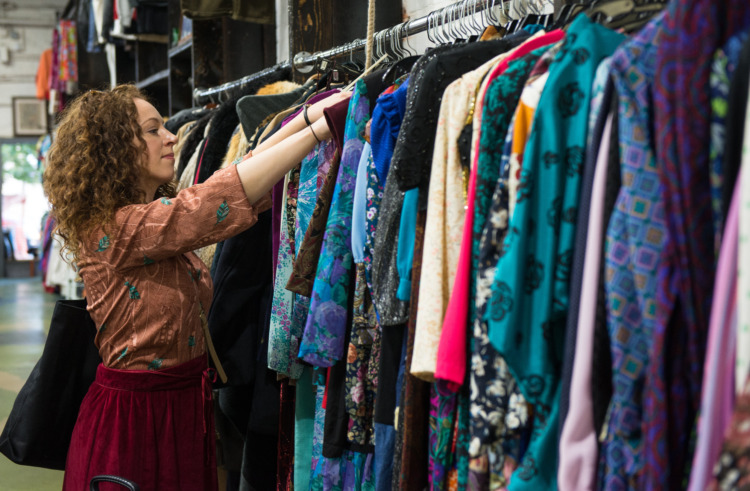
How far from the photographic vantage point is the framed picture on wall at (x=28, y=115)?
1064 cm

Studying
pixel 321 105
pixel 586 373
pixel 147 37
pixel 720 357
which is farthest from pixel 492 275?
pixel 147 37

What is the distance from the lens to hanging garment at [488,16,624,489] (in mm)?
1036

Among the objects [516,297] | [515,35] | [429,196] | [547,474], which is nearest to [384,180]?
[429,196]

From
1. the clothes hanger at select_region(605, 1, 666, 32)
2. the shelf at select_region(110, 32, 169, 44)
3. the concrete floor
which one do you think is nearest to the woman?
the clothes hanger at select_region(605, 1, 666, 32)

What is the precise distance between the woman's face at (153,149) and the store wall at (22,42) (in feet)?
32.3

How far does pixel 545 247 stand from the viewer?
1.05 meters

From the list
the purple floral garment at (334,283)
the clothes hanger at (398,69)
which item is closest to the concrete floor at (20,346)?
the purple floral garment at (334,283)

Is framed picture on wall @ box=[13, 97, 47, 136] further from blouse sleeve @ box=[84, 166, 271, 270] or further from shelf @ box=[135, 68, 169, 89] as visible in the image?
blouse sleeve @ box=[84, 166, 271, 270]

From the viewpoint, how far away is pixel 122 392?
6.19 feet

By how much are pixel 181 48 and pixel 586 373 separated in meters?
3.50

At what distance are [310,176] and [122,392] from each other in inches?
29.0

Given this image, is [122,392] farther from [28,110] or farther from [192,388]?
[28,110]

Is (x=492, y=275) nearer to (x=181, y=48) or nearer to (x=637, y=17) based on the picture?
(x=637, y=17)

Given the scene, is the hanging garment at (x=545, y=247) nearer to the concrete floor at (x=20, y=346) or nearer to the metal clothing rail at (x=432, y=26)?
the metal clothing rail at (x=432, y=26)
